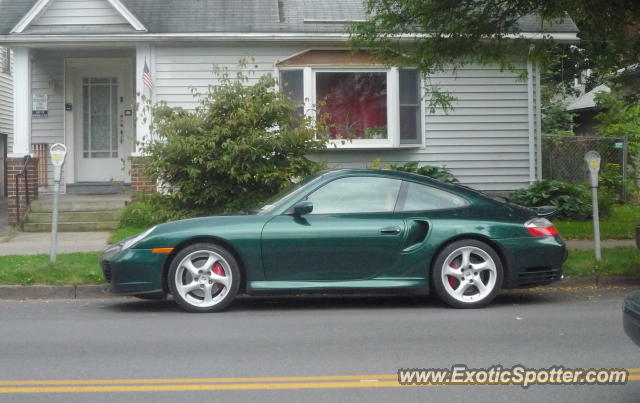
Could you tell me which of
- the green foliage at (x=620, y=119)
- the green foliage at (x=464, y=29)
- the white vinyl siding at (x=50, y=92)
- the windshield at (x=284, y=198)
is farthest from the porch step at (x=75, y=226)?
the green foliage at (x=620, y=119)

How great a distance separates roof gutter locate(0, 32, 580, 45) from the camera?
15266 millimetres

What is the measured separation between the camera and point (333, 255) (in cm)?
820

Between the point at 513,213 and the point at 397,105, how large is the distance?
25.6ft

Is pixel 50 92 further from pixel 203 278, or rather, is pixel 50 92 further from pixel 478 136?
pixel 203 278

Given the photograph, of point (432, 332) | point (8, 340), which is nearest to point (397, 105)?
point (432, 332)

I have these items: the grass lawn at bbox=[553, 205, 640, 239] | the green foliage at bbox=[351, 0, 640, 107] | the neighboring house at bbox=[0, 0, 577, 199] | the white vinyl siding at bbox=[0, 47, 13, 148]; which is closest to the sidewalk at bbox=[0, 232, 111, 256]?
the neighboring house at bbox=[0, 0, 577, 199]

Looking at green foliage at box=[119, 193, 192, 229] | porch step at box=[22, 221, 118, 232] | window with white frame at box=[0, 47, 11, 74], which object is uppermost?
window with white frame at box=[0, 47, 11, 74]

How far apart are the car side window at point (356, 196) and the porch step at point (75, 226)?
7236 millimetres

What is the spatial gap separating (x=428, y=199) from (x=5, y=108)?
60.2 ft

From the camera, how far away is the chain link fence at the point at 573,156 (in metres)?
19.0

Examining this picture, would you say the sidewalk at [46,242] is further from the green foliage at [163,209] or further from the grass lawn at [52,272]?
the grass lawn at [52,272]

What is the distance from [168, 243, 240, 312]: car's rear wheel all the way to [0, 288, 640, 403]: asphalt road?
17cm

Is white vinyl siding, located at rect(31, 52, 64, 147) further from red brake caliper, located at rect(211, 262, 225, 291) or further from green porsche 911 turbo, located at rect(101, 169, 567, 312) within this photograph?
red brake caliper, located at rect(211, 262, 225, 291)

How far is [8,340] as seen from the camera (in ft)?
23.4
